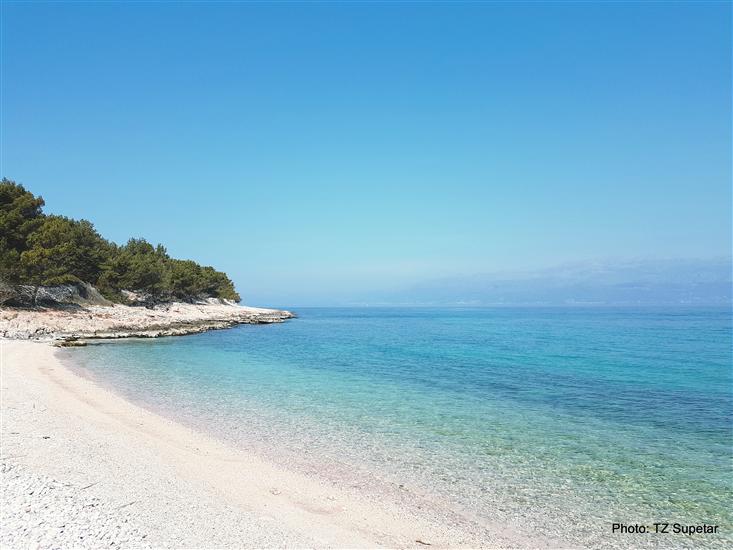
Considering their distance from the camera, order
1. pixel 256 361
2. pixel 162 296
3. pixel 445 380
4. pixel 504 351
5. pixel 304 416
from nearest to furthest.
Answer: pixel 304 416 < pixel 445 380 < pixel 256 361 < pixel 504 351 < pixel 162 296

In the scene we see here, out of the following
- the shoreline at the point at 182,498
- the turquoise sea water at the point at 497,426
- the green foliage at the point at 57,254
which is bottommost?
the turquoise sea water at the point at 497,426

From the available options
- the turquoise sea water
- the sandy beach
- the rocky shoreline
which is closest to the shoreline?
the turquoise sea water

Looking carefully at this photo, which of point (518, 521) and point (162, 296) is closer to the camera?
point (518, 521)

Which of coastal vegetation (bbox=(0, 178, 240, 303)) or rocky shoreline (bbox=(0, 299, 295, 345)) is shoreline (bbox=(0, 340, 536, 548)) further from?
coastal vegetation (bbox=(0, 178, 240, 303))

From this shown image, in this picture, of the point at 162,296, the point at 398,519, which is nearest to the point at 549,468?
the point at 398,519

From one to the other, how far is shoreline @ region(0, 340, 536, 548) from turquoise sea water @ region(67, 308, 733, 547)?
1.05m

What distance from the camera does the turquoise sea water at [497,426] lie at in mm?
10109

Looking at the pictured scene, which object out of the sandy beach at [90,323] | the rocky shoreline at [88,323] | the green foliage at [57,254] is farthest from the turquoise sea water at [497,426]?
the green foliage at [57,254]

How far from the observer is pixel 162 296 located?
85.9 meters

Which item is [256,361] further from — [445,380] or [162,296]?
[162,296]

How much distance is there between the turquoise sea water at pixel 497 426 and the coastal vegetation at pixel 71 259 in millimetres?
20812

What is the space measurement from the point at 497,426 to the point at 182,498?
11.1m

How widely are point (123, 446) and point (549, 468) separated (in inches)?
455

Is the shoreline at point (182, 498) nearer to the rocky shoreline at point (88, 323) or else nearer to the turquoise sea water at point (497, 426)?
the turquoise sea water at point (497, 426)
